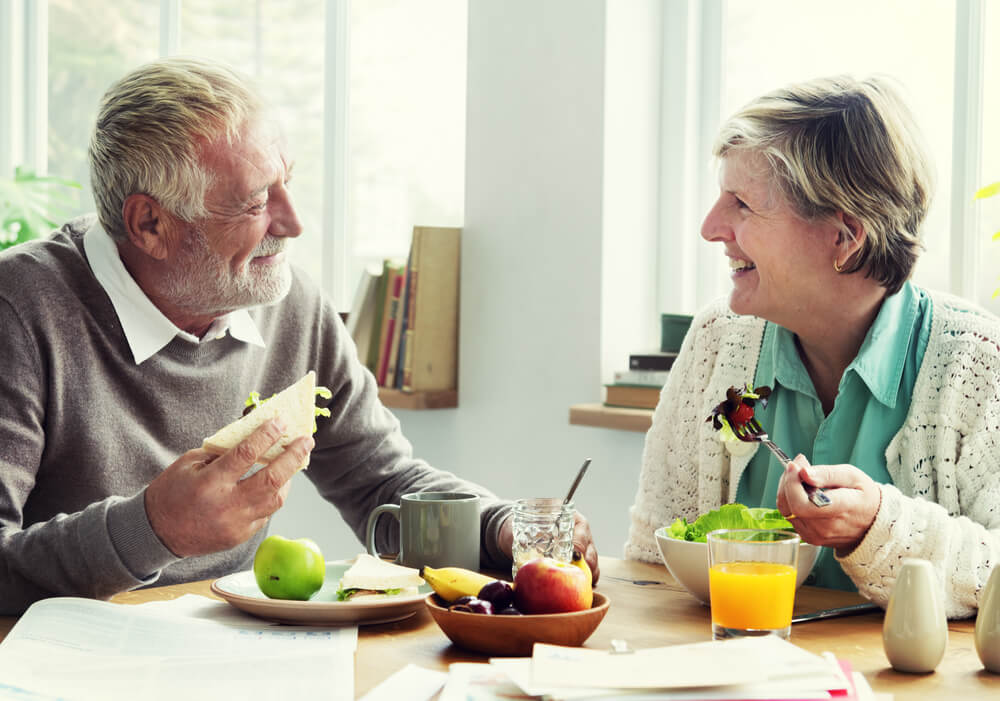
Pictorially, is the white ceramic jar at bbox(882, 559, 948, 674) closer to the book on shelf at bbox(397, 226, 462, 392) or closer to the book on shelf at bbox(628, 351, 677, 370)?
the book on shelf at bbox(628, 351, 677, 370)

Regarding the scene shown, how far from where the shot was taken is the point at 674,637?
1.23 meters

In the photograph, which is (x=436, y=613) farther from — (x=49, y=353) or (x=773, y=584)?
(x=49, y=353)

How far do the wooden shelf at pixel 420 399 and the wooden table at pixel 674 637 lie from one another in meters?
1.56

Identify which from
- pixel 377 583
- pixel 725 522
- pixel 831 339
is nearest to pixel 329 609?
pixel 377 583

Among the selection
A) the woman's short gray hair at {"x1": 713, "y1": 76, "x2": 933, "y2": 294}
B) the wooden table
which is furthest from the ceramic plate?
the woman's short gray hair at {"x1": 713, "y1": 76, "x2": 933, "y2": 294}

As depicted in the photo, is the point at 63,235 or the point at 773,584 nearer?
the point at 773,584

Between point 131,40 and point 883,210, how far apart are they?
3407mm

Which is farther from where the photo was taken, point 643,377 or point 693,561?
point 643,377

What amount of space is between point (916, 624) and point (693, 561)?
0.29 meters

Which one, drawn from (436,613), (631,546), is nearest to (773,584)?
(436,613)

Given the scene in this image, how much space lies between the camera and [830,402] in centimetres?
175

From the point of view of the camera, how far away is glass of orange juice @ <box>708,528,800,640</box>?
1142 mm

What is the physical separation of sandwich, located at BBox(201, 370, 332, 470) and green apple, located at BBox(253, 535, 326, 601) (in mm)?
99

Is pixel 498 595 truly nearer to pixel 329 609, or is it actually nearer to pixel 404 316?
pixel 329 609
